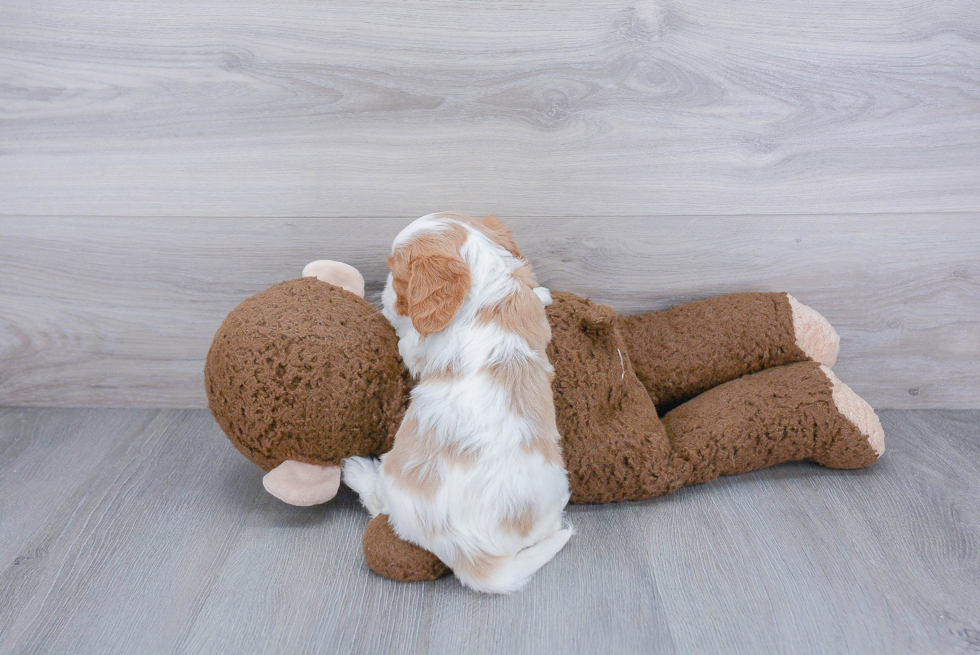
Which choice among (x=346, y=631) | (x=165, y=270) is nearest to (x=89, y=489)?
(x=165, y=270)

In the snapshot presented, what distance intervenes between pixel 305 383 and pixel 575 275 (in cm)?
58

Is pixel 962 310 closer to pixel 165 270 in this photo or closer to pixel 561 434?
pixel 561 434

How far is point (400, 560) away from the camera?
1.00 meters

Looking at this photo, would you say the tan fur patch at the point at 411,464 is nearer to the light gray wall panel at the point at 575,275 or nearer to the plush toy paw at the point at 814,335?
the light gray wall panel at the point at 575,275

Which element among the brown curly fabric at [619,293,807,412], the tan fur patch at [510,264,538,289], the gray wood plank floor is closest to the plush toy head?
the gray wood plank floor

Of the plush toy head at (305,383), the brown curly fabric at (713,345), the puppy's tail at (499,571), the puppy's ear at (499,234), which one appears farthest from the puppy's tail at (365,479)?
the brown curly fabric at (713,345)

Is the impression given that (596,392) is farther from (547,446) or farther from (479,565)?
(479,565)

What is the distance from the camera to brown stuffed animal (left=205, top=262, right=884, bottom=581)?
42.3 inches

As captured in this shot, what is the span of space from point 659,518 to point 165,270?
3.48ft

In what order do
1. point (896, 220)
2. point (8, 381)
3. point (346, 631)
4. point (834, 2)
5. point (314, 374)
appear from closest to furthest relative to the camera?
point (346, 631)
point (314, 374)
point (834, 2)
point (896, 220)
point (8, 381)

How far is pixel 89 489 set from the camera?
124cm

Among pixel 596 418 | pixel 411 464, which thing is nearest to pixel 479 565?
pixel 411 464

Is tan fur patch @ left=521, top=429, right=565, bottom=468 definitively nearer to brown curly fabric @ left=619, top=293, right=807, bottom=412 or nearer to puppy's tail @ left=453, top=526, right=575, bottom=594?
puppy's tail @ left=453, top=526, right=575, bottom=594

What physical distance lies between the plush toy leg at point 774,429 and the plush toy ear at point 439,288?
0.49 m
